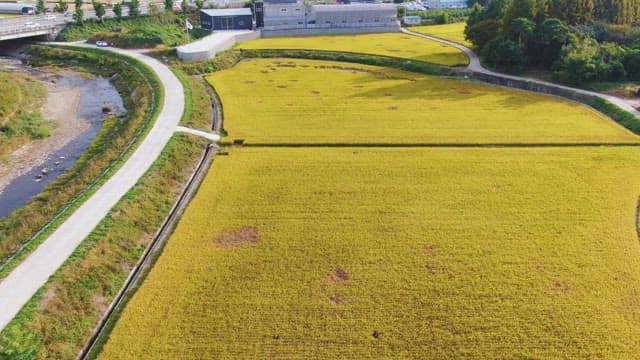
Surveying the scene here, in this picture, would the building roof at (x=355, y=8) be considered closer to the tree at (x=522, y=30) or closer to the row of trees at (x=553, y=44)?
the row of trees at (x=553, y=44)

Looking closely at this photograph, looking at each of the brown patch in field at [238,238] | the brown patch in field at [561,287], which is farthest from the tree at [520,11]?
the brown patch in field at [238,238]

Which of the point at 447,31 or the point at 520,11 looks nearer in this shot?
the point at 520,11

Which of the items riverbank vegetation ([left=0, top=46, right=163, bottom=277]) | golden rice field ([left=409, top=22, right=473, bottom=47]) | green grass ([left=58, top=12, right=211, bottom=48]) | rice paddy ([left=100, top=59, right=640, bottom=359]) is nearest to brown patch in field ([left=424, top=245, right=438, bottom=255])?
rice paddy ([left=100, top=59, right=640, bottom=359])

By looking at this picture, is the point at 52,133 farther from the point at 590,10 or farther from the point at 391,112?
the point at 590,10

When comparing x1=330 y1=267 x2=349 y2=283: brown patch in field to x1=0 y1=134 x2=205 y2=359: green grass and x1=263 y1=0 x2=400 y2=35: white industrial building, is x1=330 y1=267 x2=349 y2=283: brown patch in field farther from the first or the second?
x1=263 y1=0 x2=400 y2=35: white industrial building

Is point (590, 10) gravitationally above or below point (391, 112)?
above

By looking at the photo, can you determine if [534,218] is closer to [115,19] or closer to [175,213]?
[175,213]

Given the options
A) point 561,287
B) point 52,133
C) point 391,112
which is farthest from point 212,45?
point 561,287

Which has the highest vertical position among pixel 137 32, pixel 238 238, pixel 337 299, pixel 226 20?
pixel 226 20
